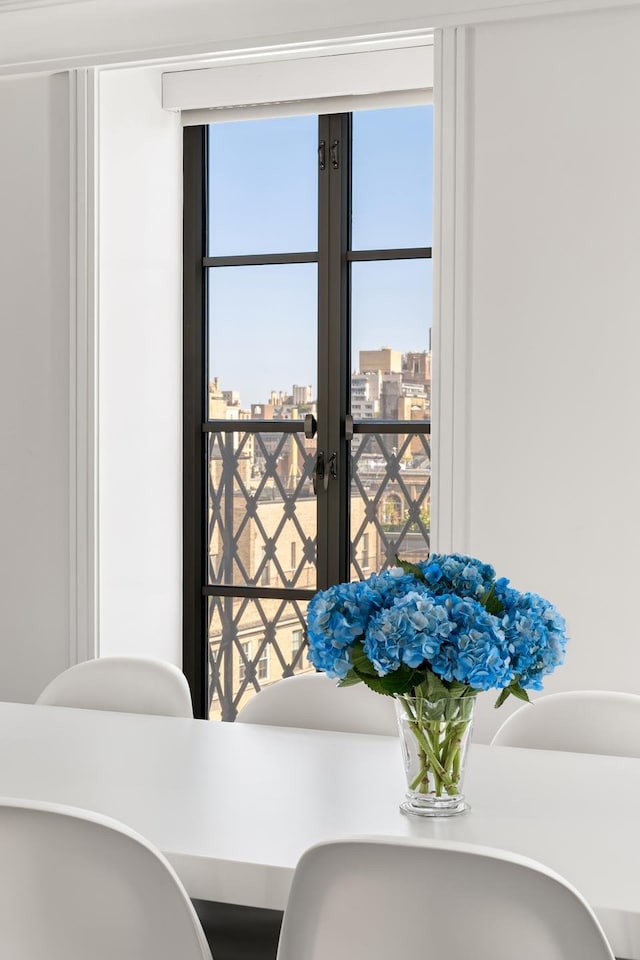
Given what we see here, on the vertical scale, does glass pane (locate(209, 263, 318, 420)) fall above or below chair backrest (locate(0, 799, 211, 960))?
above

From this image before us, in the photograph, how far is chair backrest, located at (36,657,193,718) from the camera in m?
2.43

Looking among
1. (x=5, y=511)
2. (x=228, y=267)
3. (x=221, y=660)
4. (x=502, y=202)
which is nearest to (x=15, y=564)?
(x=5, y=511)

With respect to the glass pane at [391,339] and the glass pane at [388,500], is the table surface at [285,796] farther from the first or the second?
the glass pane at [391,339]

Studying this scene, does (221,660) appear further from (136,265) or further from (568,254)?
(568,254)

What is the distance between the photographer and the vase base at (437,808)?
1.64 meters

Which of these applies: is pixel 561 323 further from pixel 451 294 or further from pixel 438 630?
pixel 438 630

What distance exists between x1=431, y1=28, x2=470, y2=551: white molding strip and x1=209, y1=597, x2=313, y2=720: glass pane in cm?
96

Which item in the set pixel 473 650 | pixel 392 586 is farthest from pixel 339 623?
pixel 473 650

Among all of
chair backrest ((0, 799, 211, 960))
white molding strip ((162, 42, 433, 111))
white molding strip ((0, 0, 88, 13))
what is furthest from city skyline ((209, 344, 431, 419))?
chair backrest ((0, 799, 211, 960))

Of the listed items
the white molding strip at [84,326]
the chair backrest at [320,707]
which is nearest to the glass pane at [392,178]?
the white molding strip at [84,326]

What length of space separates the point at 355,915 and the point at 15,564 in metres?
2.44

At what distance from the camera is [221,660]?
151 inches

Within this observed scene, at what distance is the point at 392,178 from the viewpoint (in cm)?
360

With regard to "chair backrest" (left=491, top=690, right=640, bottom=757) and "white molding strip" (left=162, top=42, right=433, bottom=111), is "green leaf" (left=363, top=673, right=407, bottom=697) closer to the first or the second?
"chair backrest" (left=491, top=690, right=640, bottom=757)
